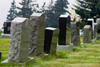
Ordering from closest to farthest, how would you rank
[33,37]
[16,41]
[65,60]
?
1. [16,41]
2. [33,37]
3. [65,60]

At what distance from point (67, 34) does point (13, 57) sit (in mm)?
8033

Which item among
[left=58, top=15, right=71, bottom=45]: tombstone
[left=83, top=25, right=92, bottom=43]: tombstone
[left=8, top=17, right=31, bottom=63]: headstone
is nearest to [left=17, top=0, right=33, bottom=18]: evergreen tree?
[left=83, top=25, right=92, bottom=43]: tombstone

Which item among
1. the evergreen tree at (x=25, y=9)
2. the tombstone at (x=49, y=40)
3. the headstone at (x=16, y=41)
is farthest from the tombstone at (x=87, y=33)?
the evergreen tree at (x=25, y=9)

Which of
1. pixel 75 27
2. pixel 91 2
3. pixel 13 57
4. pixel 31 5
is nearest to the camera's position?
pixel 13 57

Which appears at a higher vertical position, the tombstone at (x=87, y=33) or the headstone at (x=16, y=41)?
the headstone at (x=16, y=41)

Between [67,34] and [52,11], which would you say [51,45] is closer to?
[67,34]

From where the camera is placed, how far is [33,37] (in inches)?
372

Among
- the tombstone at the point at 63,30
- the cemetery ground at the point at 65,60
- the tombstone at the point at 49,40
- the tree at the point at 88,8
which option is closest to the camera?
the cemetery ground at the point at 65,60

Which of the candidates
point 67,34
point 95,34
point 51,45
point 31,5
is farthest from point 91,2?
point 51,45

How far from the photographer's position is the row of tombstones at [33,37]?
7137 millimetres

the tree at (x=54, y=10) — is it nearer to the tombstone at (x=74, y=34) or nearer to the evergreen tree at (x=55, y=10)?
the evergreen tree at (x=55, y=10)

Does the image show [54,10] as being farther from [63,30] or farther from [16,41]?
[16,41]

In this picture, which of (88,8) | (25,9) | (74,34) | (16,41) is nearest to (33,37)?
(16,41)

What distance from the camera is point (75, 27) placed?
57.3 ft
